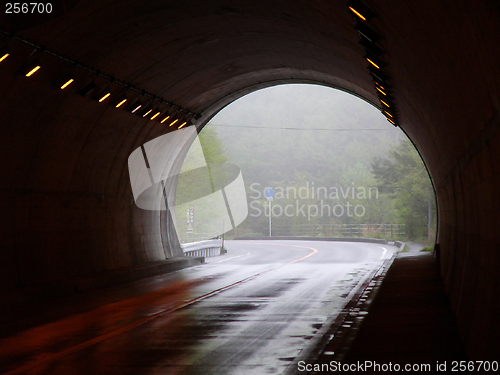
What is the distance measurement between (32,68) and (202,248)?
22510 mm

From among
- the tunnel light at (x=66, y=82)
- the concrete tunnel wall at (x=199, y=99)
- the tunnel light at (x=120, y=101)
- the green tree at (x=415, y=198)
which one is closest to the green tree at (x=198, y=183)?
the green tree at (x=415, y=198)

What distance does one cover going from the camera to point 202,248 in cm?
3419

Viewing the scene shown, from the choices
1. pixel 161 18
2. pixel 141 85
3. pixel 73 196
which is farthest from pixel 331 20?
pixel 73 196

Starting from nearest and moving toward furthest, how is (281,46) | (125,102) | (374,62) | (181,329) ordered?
1. (181,329)
2. (374,62)
3. (125,102)
4. (281,46)

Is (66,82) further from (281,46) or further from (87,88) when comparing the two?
(281,46)

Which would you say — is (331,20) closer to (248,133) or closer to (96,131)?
(96,131)

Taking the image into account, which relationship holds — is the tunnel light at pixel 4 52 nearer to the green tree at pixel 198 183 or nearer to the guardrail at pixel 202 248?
the guardrail at pixel 202 248

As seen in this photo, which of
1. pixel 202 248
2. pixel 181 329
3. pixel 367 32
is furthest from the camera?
pixel 202 248

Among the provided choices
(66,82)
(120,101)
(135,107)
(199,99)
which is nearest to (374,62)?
(66,82)

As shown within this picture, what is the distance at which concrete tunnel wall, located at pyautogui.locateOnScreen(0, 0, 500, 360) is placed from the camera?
668 cm

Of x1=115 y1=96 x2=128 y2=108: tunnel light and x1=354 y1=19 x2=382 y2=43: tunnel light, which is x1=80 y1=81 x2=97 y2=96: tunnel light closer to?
x1=115 y1=96 x2=128 y2=108: tunnel light

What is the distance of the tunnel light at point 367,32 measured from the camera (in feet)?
33.6

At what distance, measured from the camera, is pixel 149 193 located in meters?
24.0

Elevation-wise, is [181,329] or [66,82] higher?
[66,82]
